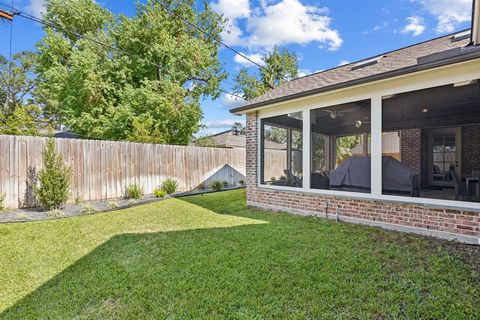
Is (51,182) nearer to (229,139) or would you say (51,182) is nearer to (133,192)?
(133,192)

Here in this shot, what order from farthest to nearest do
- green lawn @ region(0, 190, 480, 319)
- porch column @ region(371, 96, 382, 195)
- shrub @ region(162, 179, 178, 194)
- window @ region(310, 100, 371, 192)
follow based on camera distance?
shrub @ region(162, 179, 178, 194) → window @ region(310, 100, 371, 192) → porch column @ region(371, 96, 382, 195) → green lawn @ region(0, 190, 480, 319)

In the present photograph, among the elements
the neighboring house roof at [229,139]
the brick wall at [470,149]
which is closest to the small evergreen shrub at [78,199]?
the brick wall at [470,149]

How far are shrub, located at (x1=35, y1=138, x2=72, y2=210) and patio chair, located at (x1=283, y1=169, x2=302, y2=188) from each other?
607cm

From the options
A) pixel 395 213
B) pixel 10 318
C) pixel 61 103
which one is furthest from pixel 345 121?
pixel 61 103

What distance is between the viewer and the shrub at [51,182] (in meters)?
6.77

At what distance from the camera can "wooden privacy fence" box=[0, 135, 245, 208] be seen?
22.5 ft

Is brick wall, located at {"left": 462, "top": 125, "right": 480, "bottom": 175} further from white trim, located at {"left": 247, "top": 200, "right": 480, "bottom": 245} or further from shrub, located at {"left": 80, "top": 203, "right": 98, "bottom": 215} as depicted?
shrub, located at {"left": 80, "top": 203, "right": 98, "bottom": 215}

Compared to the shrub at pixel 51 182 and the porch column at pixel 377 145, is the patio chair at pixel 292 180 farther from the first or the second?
the shrub at pixel 51 182

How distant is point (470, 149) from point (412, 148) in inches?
65.4

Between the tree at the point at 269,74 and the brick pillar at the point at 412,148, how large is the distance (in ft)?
47.7

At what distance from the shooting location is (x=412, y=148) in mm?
9539

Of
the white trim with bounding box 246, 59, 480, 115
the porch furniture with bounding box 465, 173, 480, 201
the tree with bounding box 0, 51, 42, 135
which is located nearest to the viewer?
the white trim with bounding box 246, 59, 480, 115

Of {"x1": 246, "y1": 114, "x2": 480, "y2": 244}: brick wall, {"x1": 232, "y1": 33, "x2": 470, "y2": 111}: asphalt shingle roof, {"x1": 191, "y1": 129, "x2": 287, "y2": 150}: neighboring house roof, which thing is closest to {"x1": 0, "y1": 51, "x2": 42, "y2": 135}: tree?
{"x1": 191, "y1": 129, "x2": 287, "y2": 150}: neighboring house roof

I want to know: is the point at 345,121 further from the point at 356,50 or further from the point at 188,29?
the point at 188,29
